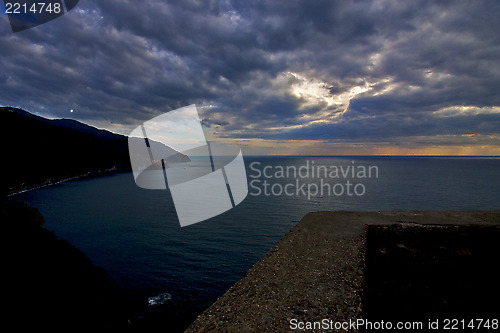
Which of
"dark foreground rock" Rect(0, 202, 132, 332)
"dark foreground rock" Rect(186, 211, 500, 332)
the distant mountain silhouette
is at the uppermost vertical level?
the distant mountain silhouette

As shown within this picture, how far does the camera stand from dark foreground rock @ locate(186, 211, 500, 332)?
7004 mm

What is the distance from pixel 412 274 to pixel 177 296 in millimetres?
16801

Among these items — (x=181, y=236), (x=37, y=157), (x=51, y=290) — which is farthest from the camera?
(x=37, y=157)

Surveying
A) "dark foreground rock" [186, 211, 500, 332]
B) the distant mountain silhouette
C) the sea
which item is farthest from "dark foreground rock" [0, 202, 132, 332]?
the distant mountain silhouette

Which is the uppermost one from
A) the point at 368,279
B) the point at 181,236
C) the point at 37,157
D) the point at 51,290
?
the point at 37,157

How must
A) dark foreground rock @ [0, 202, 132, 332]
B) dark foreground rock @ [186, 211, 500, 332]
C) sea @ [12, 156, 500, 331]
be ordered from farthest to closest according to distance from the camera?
sea @ [12, 156, 500, 331]
dark foreground rock @ [0, 202, 132, 332]
dark foreground rock @ [186, 211, 500, 332]

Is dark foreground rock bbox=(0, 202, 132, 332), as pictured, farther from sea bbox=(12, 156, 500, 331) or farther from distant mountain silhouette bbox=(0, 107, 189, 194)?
distant mountain silhouette bbox=(0, 107, 189, 194)

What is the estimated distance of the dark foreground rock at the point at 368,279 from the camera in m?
7.00

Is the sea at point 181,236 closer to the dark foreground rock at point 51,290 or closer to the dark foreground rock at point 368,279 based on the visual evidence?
the dark foreground rock at point 51,290

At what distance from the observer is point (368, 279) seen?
29.8 ft

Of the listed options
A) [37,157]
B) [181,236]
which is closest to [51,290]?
[181,236]

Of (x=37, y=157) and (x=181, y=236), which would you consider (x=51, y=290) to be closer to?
(x=181, y=236)

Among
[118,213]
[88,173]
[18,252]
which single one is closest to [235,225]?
[18,252]

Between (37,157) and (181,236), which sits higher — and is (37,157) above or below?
above
